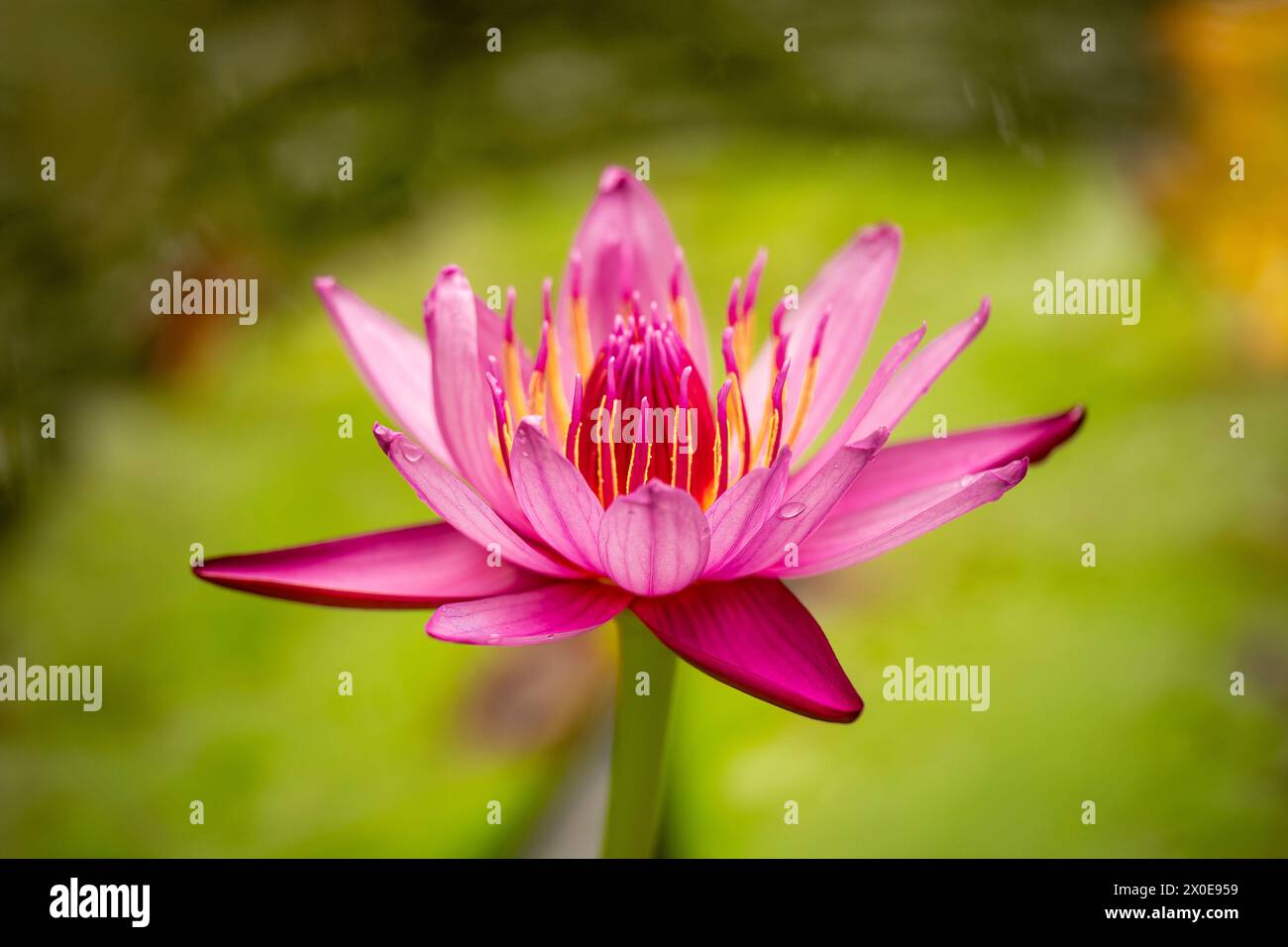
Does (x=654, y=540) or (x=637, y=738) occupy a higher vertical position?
(x=654, y=540)

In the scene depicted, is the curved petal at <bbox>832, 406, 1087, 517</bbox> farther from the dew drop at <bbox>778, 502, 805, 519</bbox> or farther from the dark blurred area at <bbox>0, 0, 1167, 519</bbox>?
the dark blurred area at <bbox>0, 0, 1167, 519</bbox>

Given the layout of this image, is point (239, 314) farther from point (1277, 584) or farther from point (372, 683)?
point (1277, 584)

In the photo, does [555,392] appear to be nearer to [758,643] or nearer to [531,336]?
[758,643]

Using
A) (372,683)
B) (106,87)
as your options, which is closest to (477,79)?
(106,87)

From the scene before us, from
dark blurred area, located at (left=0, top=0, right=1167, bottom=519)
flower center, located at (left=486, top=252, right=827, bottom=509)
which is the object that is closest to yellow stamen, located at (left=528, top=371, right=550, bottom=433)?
flower center, located at (left=486, top=252, right=827, bottom=509)

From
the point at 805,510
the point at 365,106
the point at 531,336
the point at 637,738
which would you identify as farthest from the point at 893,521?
the point at 365,106
